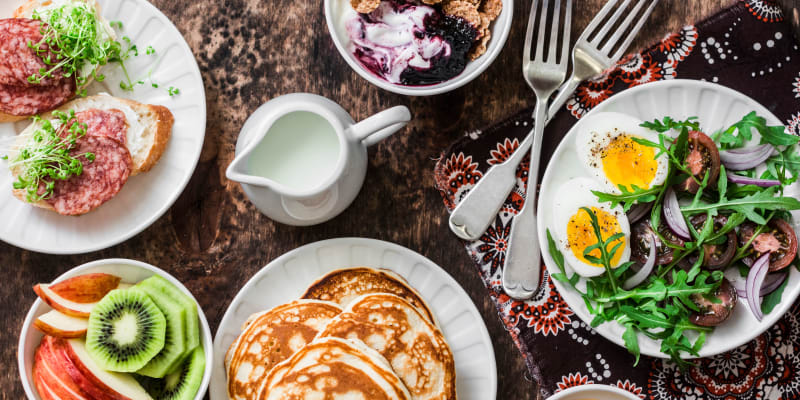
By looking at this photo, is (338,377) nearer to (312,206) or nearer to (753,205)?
(312,206)

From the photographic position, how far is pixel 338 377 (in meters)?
1.57

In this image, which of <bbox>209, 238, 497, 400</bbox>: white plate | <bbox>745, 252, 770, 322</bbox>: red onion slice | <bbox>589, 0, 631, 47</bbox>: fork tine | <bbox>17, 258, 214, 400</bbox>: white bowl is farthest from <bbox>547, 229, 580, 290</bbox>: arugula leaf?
<bbox>17, 258, 214, 400</bbox>: white bowl

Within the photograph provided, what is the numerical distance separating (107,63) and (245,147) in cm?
60

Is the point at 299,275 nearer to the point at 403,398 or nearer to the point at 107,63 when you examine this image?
the point at 403,398

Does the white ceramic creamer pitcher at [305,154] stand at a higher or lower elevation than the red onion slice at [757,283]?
higher

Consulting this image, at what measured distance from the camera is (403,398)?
5.16ft

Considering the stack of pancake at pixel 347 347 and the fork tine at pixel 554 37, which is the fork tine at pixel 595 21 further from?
the stack of pancake at pixel 347 347

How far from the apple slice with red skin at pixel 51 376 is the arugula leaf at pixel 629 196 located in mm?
1530

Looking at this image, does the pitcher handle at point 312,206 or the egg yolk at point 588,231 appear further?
the egg yolk at point 588,231

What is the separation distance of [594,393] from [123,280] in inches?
56.3

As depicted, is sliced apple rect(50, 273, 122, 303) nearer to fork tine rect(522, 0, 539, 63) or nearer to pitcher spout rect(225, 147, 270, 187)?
pitcher spout rect(225, 147, 270, 187)

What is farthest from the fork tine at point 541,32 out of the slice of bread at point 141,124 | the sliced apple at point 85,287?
the sliced apple at point 85,287

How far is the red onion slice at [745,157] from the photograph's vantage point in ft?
5.80

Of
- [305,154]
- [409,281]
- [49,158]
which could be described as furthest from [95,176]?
[409,281]
